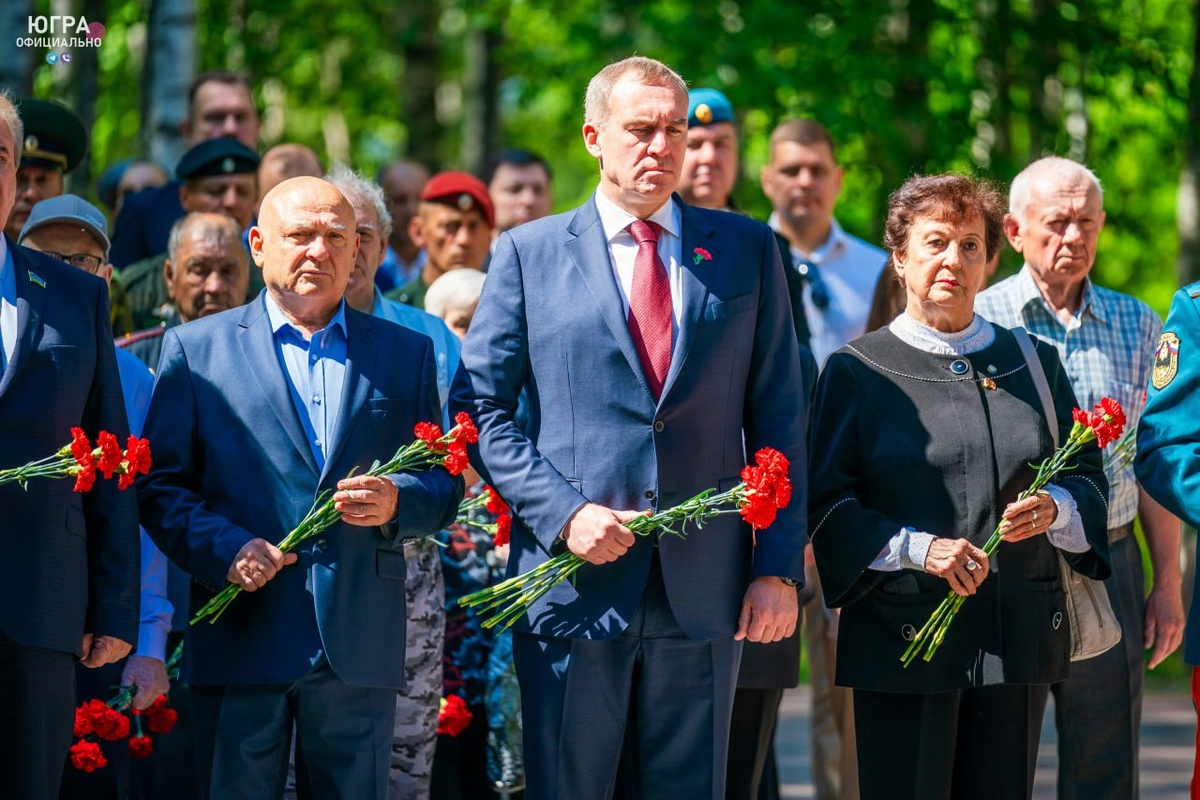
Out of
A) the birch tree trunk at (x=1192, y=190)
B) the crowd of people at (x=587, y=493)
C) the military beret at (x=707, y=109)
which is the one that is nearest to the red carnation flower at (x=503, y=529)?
the crowd of people at (x=587, y=493)

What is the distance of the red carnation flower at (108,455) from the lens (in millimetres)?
4586

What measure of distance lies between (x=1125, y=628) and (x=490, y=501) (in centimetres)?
229

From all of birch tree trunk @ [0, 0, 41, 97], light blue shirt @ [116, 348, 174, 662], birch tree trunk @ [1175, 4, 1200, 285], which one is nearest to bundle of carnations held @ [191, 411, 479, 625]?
light blue shirt @ [116, 348, 174, 662]

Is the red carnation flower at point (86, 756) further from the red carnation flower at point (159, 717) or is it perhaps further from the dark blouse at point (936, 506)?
the dark blouse at point (936, 506)

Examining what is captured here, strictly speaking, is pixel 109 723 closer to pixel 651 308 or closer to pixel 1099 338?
pixel 651 308

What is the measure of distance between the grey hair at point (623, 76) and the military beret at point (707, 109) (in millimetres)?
2013

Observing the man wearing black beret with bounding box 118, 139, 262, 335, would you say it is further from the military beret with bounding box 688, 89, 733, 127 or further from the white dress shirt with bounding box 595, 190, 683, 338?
the white dress shirt with bounding box 595, 190, 683, 338

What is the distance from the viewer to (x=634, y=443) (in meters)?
4.91

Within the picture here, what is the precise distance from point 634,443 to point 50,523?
5.15 ft

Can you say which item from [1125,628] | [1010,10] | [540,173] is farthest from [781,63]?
[1125,628]

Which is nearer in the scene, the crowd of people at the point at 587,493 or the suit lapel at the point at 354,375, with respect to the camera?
the crowd of people at the point at 587,493

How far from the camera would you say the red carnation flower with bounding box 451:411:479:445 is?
493 centimetres

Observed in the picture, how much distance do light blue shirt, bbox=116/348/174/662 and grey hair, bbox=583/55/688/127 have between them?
5.45ft

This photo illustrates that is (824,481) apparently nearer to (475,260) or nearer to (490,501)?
(490,501)
